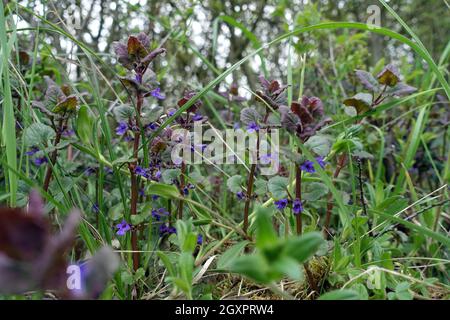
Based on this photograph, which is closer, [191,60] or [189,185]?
[189,185]

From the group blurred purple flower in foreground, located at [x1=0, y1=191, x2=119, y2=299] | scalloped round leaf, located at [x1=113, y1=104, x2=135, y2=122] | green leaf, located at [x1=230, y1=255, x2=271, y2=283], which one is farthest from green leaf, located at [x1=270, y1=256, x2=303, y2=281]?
scalloped round leaf, located at [x1=113, y1=104, x2=135, y2=122]

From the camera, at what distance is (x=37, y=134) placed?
3.19 feet

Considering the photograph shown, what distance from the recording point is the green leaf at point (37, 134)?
0.95m

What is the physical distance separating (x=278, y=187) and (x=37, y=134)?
54cm

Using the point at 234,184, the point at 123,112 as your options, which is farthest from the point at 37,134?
the point at 234,184

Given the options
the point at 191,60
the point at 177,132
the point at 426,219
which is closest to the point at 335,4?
the point at 191,60

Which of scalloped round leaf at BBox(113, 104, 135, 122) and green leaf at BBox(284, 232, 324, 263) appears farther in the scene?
scalloped round leaf at BBox(113, 104, 135, 122)

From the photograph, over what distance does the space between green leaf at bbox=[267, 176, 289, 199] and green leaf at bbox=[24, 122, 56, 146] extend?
19.6 inches

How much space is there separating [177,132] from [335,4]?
3.61 metres

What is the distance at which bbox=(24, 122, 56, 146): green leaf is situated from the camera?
95 cm

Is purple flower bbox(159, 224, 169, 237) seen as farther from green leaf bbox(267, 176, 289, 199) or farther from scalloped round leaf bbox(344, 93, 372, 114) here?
scalloped round leaf bbox(344, 93, 372, 114)
